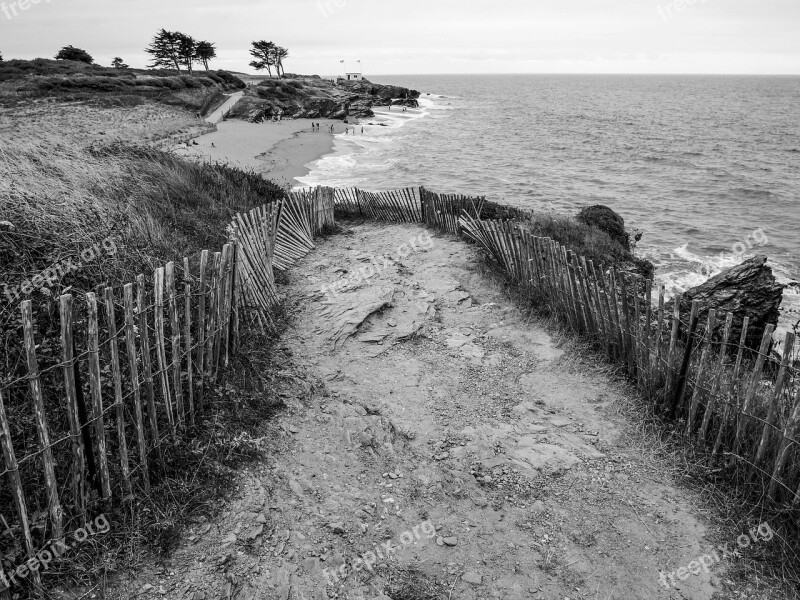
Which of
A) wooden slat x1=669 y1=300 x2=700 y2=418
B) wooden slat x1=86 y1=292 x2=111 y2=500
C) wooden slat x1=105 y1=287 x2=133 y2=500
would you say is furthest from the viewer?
wooden slat x1=669 y1=300 x2=700 y2=418

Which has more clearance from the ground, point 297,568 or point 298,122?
point 298,122

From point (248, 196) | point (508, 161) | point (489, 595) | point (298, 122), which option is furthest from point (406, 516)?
point (298, 122)

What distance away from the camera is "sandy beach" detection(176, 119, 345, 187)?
21266 millimetres

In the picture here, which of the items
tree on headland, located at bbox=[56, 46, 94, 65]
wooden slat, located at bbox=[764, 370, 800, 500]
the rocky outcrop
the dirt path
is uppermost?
tree on headland, located at bbox=[56, 46, 94, 65]

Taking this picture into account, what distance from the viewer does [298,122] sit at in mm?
43312

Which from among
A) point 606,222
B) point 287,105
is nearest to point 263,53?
point 287,105

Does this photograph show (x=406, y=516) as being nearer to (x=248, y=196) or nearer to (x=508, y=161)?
(x=248, y=196)

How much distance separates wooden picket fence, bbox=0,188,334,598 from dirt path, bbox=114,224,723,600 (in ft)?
2.46

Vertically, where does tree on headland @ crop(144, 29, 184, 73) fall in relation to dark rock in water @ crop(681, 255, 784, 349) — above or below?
above

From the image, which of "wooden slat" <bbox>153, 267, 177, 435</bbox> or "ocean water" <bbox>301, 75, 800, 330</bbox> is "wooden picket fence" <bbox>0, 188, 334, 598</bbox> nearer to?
"wooden slat" <bbox>153, 267, 177, 435</bbox>

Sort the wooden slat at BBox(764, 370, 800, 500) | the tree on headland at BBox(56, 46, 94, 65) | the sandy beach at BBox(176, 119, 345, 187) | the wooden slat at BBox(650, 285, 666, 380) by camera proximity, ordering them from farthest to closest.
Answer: the tree on headland at BBox(56, 46, 94, 65) → the sandy beach at BBox(176, 119, 345, 187) → the wooden slat at BBox(650, 285, 666, 380) → the wooden slat at BBox(764, 370, 800, 500)

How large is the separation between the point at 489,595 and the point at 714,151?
44900mm

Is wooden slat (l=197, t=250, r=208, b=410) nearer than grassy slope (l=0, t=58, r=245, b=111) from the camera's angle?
Yes

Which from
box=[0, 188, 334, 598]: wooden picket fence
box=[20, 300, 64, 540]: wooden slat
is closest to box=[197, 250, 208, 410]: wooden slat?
box=[0, 188, 334, 598]: wooden picket fence
